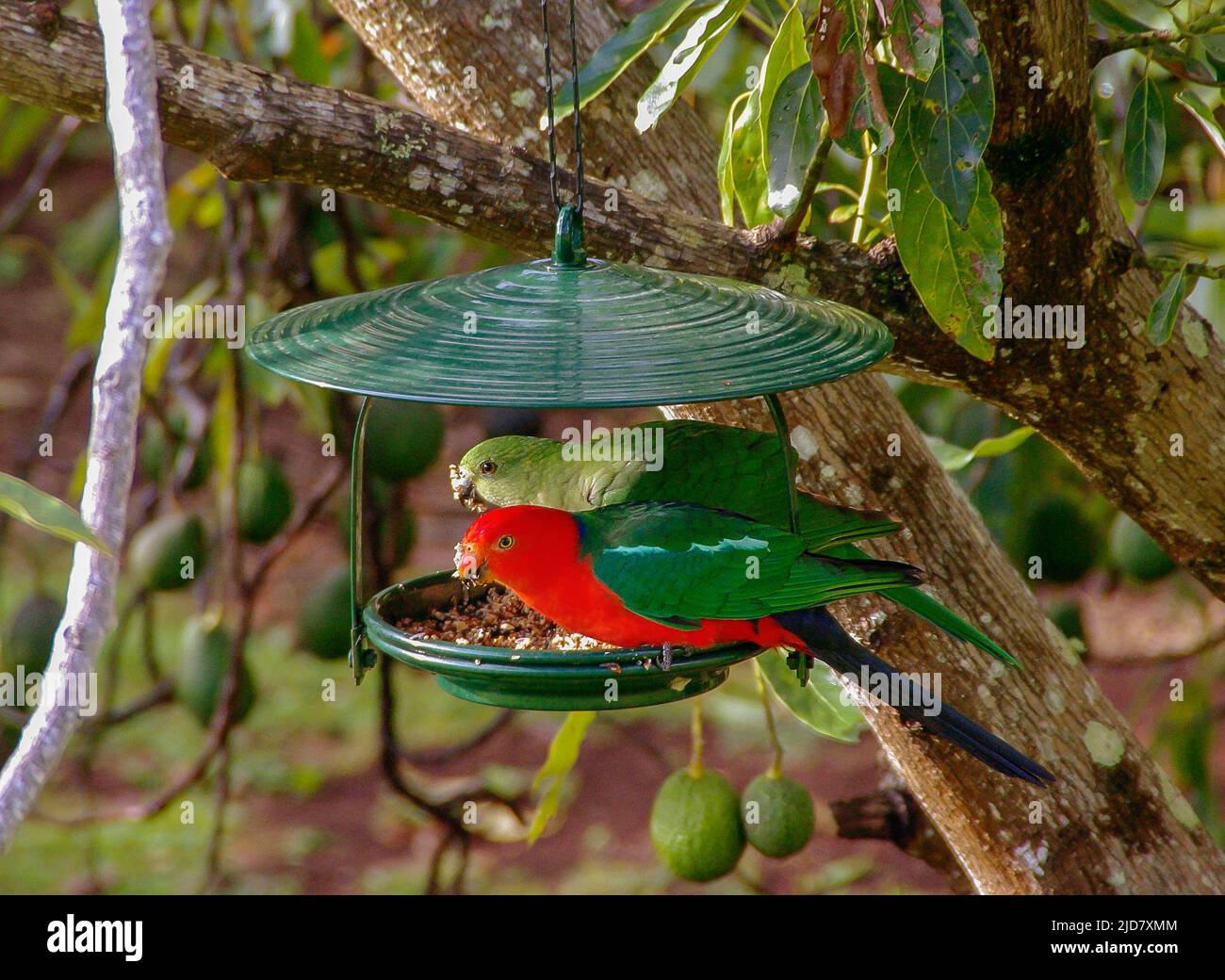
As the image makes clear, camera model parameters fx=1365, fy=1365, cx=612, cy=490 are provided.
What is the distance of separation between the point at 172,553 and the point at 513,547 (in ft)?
5.23

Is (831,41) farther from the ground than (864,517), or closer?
farther from the ground

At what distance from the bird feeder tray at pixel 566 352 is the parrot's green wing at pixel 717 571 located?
2.2 inches

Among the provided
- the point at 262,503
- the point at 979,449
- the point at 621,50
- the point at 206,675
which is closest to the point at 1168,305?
the point at 979,449

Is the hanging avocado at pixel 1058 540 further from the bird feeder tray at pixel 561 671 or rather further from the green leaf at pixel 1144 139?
the bird feeder tray at pixel 561 671

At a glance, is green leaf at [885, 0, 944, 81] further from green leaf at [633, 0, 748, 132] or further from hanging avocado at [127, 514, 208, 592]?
hanging avocado at [127, 514, 208, 592]

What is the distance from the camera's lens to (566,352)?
1.45 m

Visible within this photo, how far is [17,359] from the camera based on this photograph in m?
7.73

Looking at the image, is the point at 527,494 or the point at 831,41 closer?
the point at 831,41

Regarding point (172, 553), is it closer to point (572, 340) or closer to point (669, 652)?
point (669, 652)

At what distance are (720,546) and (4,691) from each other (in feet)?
6.45
